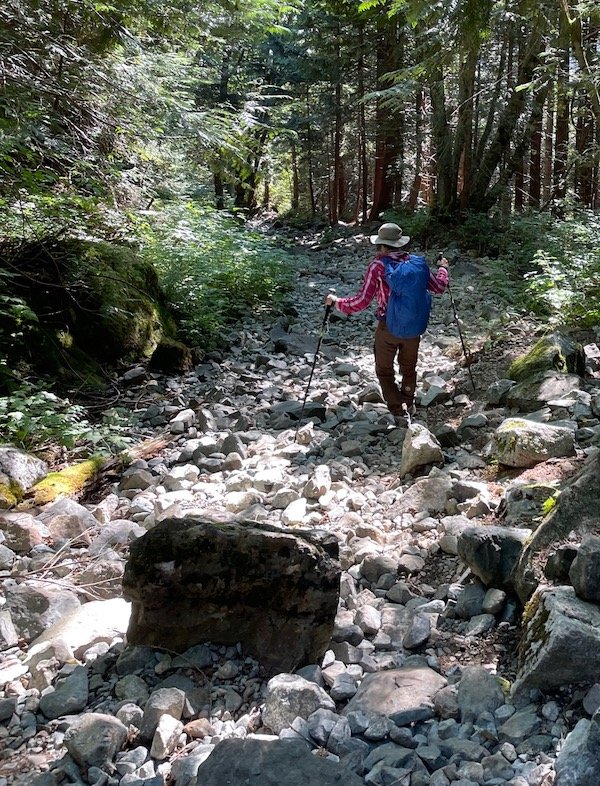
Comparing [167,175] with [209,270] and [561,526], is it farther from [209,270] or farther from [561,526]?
[561,526]

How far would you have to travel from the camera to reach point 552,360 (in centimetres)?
673

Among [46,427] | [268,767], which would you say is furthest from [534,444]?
[46,427]

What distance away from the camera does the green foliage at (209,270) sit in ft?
34.3

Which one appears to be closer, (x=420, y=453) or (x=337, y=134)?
(x=420, y=453)

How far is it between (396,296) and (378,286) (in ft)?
0.71

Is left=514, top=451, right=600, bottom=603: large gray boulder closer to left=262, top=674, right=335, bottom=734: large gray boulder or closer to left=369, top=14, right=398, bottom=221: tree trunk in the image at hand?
left=262, top=674, right=335, bottom=734: large gray boulder

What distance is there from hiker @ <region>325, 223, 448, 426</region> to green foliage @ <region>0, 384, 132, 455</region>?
2780 millimetres

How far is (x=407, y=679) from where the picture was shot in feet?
9.02

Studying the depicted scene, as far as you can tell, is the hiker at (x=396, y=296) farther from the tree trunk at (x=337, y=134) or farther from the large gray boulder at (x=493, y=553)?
the tree trunk at (x=337, y=134)

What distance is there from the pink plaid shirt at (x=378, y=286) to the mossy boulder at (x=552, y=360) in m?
1.38

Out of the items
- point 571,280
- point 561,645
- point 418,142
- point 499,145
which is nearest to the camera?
point 561,645

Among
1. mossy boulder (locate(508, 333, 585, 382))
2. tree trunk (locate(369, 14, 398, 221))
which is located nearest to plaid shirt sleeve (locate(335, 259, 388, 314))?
mossy boulder (locate(508, 333, 585, 382))

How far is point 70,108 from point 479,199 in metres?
14.7

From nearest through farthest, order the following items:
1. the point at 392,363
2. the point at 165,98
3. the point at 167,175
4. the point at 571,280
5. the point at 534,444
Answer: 1. the point at 534,444
2. the point at 392,363
3. the point at 165,98
4. the point at 571,280
5. the point at 167,175
